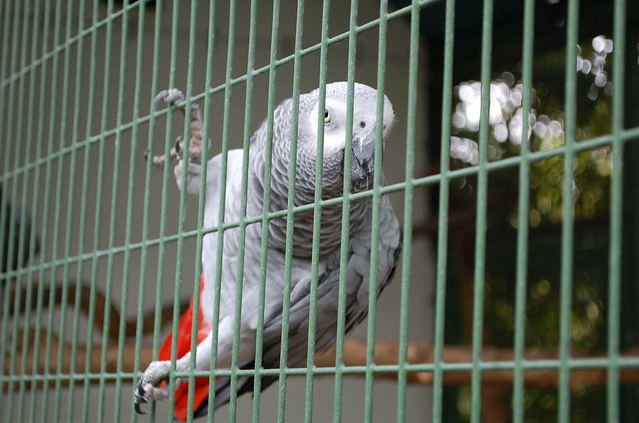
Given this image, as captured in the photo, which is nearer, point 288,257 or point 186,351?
point 288,257

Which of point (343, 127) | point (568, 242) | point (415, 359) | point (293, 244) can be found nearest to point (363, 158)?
point (343, 127)

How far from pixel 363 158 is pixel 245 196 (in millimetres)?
192

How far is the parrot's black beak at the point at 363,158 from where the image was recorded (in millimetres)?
1298

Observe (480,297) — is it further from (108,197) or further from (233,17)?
(108,197)

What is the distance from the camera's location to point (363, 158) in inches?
51.8

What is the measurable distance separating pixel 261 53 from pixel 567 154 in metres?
2.85

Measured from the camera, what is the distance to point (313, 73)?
9.45 ft

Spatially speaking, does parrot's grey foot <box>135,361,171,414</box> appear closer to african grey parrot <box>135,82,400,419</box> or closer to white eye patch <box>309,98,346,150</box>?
african grey parrot <box>135,82,400,419</box>

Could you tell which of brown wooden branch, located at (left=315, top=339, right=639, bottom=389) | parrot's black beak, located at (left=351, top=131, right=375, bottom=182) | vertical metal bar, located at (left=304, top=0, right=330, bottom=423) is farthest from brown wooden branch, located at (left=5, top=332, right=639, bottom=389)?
vertical metal bar, located at (left=304, top=0, right=330, bottom=423)

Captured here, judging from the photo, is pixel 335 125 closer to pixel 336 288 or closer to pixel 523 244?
pixel 336 288

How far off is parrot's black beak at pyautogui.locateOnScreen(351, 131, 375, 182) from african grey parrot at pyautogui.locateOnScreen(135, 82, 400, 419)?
0.04 metres

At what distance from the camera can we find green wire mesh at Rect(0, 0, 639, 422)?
0.86 metres

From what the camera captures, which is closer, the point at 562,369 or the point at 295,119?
the point at 562,369

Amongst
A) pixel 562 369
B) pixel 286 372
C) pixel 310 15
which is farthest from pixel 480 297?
pixel 310 15
